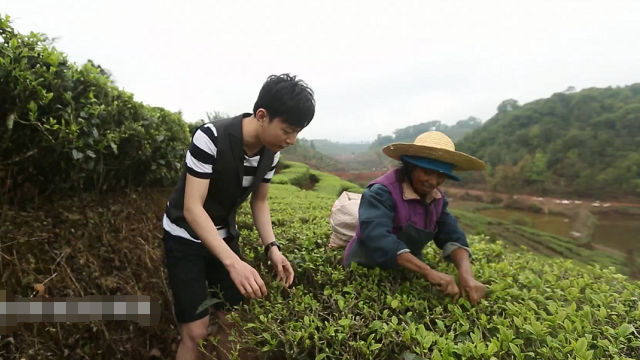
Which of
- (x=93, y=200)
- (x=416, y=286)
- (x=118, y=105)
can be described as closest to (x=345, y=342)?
(x=416, y=286)

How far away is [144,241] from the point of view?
2988 mm

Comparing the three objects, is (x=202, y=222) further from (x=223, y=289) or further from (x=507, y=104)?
(x=507, y=104)

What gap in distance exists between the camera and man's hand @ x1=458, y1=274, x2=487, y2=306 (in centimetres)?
183

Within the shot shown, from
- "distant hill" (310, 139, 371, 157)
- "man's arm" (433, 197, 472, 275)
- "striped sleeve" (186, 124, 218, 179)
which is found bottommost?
"distant hill" (310, 139, 371, 157)

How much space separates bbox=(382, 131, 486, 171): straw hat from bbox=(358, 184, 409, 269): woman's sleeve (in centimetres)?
22

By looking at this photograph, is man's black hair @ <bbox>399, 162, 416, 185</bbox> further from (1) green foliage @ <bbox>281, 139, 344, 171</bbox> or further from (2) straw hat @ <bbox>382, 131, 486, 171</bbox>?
(1) green foliage @ <bbox>281, 139, 344, 171</bbox>

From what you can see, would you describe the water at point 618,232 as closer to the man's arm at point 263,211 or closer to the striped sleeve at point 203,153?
the man's arm at point 263,211

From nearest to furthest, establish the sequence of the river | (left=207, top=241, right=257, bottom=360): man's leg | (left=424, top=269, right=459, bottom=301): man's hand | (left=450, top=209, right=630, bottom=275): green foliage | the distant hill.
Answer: (left=424, top=269, right=459, bottom=301): man's hand → (left=207, top=241, right=257, bottom=360): man's leg → (left=450, top=209, right=630, bottom=275): green foliage → the river → the distant hill

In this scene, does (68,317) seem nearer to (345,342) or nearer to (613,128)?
(345,342)

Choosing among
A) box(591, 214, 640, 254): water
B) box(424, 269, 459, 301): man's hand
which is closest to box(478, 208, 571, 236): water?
box(591, 214, 640, 254): water

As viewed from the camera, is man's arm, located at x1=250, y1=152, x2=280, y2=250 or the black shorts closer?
the black shorts

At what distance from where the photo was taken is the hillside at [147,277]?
1.50 metres

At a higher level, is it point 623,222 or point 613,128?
point 613,128

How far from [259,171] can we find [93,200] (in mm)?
1793
